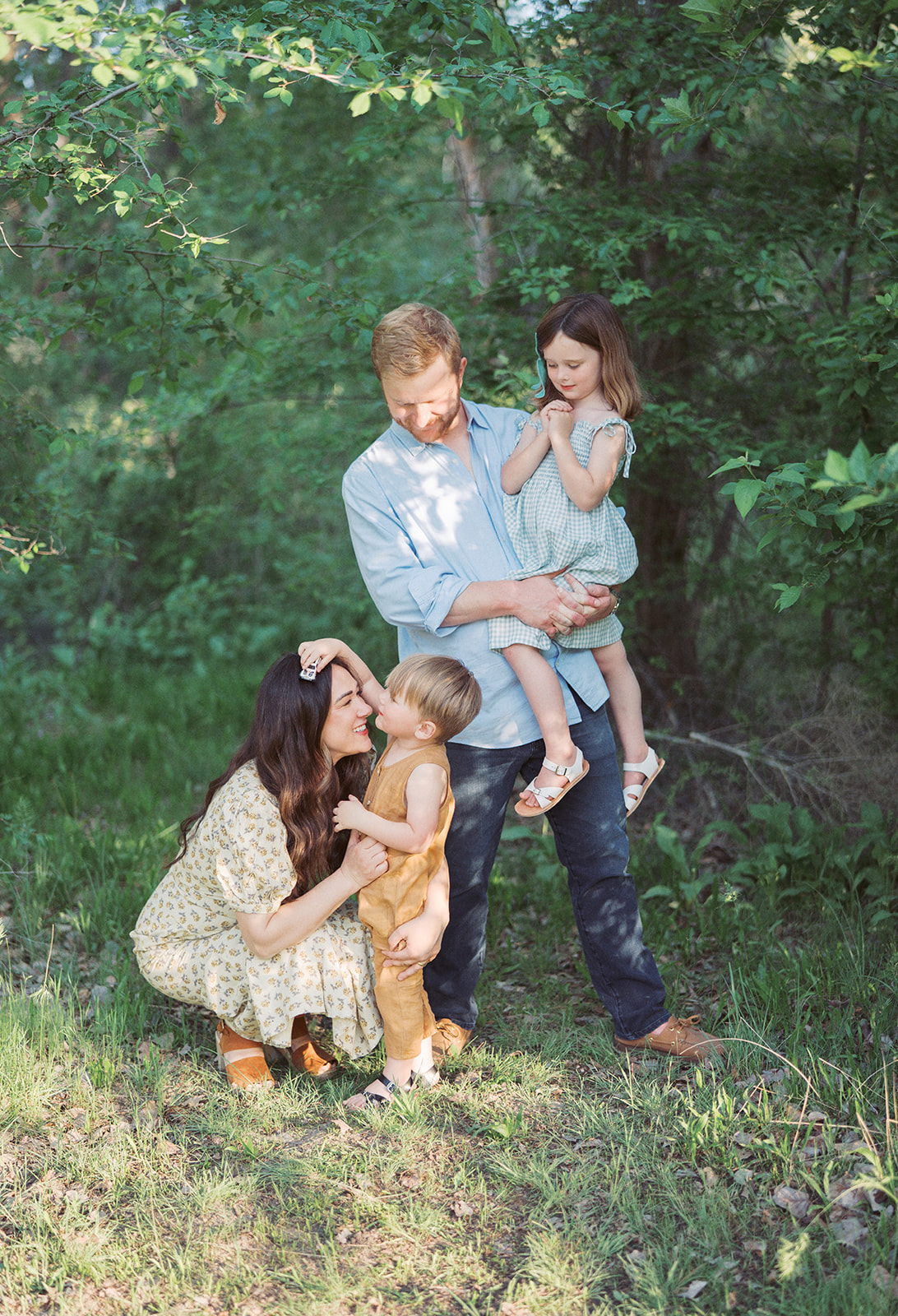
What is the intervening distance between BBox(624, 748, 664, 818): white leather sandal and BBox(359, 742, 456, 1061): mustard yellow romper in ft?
1.97

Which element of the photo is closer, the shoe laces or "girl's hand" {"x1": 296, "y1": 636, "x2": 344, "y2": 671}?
"girl's hand" {"x1": 296, "y1": 636, "x2": 344, "y2": 671}

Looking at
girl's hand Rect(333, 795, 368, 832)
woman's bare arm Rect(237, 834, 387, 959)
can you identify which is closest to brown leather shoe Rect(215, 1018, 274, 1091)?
woman's bare arm Rect(237, 834, 387, 959)

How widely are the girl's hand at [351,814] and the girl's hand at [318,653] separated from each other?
39 cm

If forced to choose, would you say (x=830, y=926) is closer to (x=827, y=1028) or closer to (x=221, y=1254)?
(x=827, y=1028)

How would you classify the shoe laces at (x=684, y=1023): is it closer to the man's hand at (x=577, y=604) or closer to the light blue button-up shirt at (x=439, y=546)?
the light blue button-up shirt at (x=439, y=546)

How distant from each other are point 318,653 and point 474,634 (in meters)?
0.45

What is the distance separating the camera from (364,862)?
2.93 metres

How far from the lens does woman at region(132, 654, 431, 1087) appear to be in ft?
9.82

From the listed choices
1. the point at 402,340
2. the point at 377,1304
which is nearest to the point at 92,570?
the point at 402,340

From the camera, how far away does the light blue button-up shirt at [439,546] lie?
9.61 feet

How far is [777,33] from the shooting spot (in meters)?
3.67

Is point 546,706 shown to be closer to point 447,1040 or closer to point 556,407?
point 556,407

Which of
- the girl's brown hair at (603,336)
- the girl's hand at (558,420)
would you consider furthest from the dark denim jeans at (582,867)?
the girl's brown hair at (603,336)

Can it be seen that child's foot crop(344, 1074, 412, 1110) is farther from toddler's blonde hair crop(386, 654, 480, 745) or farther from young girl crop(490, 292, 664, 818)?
toddler's blonde hair crop(386, 654, 480, 745)
